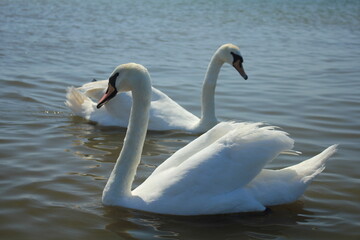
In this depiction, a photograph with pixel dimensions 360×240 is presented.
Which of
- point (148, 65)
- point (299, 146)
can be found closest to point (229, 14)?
point (148, 65)

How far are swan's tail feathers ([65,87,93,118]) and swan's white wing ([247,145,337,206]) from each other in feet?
13.6

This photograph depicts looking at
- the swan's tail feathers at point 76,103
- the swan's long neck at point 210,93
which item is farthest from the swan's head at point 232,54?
the swan's tail feathers at point 76,103

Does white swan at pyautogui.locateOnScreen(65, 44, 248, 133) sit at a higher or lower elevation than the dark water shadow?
higher

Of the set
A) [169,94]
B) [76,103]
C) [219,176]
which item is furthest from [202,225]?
[169,94]

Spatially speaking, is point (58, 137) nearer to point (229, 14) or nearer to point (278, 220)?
point (278, 220)

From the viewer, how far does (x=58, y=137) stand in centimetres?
743

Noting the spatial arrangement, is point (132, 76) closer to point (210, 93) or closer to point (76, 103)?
point (210, 93)

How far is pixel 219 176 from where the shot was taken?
484cm

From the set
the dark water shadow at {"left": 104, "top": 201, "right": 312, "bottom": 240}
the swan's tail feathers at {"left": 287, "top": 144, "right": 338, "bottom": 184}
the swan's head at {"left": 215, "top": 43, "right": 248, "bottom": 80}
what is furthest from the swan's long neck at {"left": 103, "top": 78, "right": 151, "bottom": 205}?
the swan's head at {"left": 215, "top": 43, "right": 248, "bottom": 80}

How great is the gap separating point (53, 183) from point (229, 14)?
2077 cm

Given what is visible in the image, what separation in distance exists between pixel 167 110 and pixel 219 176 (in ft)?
11.1

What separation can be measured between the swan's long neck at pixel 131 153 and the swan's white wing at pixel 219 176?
0.70 ft

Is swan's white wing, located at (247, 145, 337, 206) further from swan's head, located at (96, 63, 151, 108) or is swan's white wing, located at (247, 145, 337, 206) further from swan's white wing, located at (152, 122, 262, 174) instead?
swan's head, located at (96, 63, 151, 108)

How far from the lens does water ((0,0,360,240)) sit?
484 centimetres
